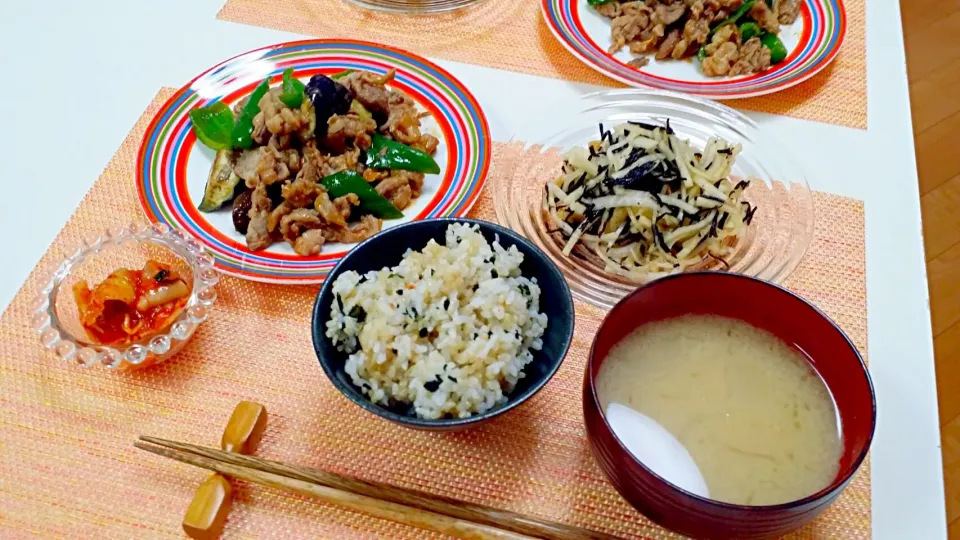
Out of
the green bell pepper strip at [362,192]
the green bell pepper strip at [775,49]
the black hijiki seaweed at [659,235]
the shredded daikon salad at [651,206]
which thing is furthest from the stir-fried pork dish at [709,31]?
the green bell pepper strip at [362,192]

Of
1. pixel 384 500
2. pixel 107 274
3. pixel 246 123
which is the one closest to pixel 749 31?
pixel 246 123

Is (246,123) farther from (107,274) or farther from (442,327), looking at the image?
(442,327)

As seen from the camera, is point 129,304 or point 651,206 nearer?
point 129,304

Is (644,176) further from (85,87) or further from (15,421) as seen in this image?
(85,87)

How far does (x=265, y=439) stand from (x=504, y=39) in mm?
1205

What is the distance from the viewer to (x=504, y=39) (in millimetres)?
1906

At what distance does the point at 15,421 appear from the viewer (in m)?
1.20

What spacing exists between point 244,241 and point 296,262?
0.13 metres

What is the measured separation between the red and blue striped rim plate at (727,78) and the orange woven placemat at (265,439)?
532 millimetres

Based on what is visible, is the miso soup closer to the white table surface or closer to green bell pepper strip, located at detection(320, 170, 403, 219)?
the white table surface

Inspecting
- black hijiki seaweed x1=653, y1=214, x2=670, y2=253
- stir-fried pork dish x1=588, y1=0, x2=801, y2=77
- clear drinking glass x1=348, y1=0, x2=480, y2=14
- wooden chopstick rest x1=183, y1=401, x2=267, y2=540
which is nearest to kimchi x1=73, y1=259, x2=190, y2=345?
wooden chopstick rest x1=183, y1=401, x2=267, y2=540

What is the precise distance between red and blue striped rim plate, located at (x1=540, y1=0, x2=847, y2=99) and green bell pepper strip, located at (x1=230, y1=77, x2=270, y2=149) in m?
0.74

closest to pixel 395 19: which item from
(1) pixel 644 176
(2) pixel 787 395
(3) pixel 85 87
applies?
(3) pixel 85 87

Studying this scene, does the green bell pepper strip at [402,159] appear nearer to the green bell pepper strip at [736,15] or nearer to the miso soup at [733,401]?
the miso soup at [733,401]
